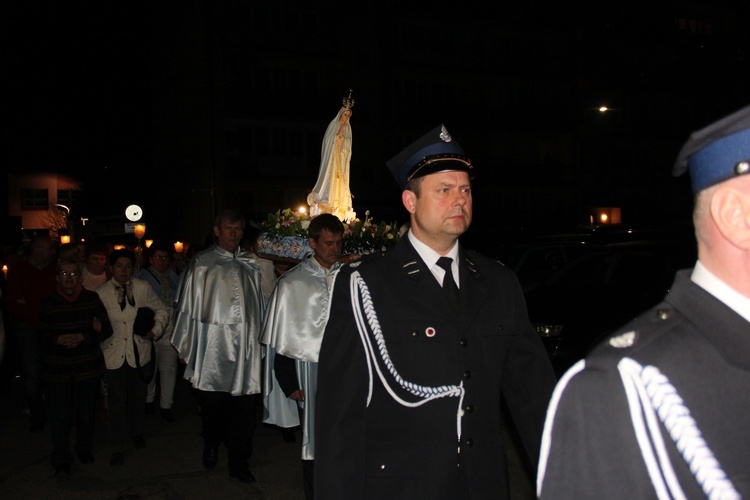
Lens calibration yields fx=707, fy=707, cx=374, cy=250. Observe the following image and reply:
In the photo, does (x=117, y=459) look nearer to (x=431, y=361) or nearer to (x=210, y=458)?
(x=210, y=458)

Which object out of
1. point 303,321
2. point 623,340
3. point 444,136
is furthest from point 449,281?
point 303,321

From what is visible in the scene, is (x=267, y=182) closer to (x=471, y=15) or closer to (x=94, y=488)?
(x=471, y=15)

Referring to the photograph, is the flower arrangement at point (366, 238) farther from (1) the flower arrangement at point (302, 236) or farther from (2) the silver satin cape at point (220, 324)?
(2) the silver satin cape at point (220, 324)

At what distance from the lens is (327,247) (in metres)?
5.36

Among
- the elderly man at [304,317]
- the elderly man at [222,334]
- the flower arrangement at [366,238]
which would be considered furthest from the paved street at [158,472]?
the flower arrangement at [366,238]

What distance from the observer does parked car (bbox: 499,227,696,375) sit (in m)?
8.38

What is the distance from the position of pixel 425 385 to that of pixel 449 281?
48 cm

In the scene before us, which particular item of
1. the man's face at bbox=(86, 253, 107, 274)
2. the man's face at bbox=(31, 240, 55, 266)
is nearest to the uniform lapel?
the man's face at bbox=(86, 253, 107, 274)

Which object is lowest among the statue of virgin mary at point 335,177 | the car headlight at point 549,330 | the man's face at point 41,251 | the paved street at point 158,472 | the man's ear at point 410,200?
the paved street at point 158,472

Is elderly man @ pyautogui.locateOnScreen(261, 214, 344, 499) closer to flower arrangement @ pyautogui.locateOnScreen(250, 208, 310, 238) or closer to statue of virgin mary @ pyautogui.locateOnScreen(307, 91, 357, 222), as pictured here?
flower arrangement @ pyautogui.locateOnScreen(250, 208, 310, 238)

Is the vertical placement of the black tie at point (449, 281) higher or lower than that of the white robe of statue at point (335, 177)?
lower

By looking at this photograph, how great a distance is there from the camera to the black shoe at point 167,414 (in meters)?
8.31

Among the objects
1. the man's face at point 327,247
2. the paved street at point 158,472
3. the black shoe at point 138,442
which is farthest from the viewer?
the black shoe at point 138,442

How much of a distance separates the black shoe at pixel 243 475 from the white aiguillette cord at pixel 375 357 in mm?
3685
